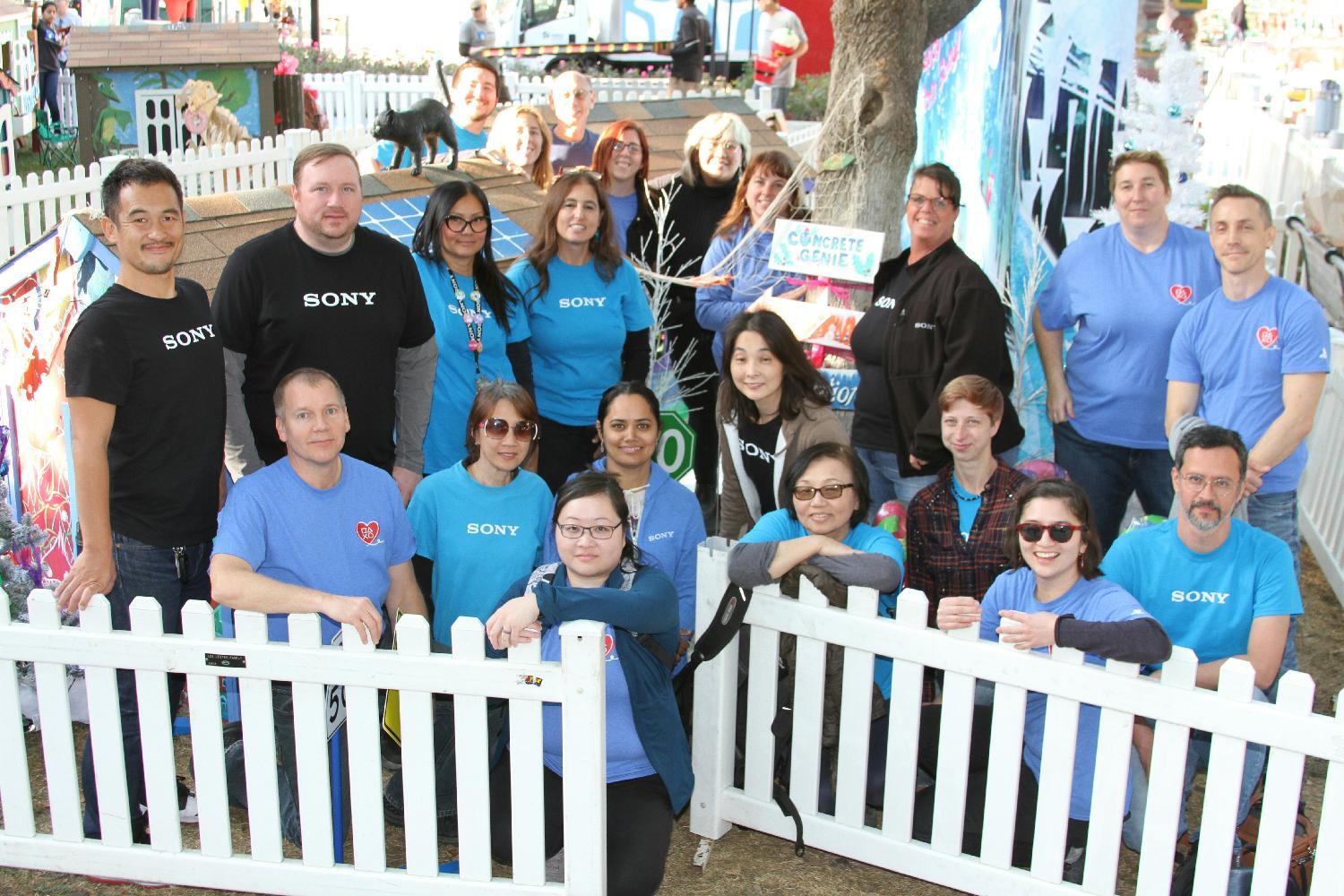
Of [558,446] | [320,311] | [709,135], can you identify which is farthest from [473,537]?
[709,135]

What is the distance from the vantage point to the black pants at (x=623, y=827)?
3.29 meters

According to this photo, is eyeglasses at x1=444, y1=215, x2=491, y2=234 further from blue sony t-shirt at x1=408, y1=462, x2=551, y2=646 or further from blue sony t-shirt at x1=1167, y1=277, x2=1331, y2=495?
blue sony t-shirt at x1=1167, y1=277, x2=1331, y2=495

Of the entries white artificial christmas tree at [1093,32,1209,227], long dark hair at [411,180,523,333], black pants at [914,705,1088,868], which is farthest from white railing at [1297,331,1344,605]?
long dark hair at [411,180,523,333]

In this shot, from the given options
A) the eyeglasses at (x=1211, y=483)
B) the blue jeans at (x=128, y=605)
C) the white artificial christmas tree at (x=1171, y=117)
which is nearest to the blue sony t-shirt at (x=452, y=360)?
the blue jeans at (x=128, y=605)

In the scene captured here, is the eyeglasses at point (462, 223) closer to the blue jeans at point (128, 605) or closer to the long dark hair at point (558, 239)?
the long dark hair at point (558, 239)

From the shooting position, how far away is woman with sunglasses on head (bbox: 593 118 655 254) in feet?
19.2

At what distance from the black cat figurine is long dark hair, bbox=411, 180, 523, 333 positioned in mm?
2069

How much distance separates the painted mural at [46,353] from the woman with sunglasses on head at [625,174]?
7.54 ft

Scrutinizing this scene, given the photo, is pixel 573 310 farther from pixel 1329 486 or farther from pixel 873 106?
pixel 1329 486

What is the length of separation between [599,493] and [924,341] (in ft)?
5.30

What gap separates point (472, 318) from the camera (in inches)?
176

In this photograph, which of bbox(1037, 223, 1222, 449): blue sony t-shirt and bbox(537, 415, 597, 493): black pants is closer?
bbox(1037, 223, 1222, 449): blue sony t-shirt

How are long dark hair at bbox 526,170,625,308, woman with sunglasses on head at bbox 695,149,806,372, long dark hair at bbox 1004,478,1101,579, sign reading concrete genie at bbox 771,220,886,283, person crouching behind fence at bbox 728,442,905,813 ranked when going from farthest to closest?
woman with sunglasses on head at bbox 695,149,806,372 → sign reading concrete genie at bbox 771,220,886,283 → long dark hair at bbox 526,170,625,308 → person crouching behind fence at bbox 728,442,905,813 → long dark hair at bbox 1004,478,1101,579

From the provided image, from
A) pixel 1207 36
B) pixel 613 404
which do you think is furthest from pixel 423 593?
pixel 1207 36
